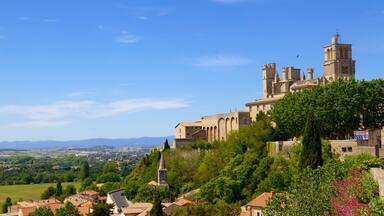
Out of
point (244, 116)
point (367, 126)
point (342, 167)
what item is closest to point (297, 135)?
point (367, 126)

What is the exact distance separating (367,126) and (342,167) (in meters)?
24.1

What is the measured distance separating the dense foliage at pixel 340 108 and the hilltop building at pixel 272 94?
20.9 meters

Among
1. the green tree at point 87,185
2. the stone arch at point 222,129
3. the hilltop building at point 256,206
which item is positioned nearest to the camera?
the hilltop building at point 256,206

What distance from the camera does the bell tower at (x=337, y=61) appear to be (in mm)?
87875

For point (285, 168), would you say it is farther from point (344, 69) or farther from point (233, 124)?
point (344, 69)

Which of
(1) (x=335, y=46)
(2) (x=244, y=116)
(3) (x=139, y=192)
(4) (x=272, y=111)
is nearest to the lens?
(4) (x=272, y=111)

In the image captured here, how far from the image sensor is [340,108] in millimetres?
55906

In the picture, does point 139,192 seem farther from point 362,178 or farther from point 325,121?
point 362,178

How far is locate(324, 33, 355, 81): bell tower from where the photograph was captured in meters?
87.9

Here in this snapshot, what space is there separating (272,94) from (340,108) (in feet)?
125

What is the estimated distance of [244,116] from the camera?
82750 mm

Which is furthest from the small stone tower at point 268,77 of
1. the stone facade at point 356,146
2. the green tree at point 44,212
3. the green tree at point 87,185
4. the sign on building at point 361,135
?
the sign on building at point 361,135

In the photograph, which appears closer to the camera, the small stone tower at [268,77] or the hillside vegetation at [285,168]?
the hillside vegetation at [285,168]

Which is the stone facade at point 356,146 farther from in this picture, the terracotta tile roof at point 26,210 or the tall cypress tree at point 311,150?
the terracotta tile roof at point 26,210
